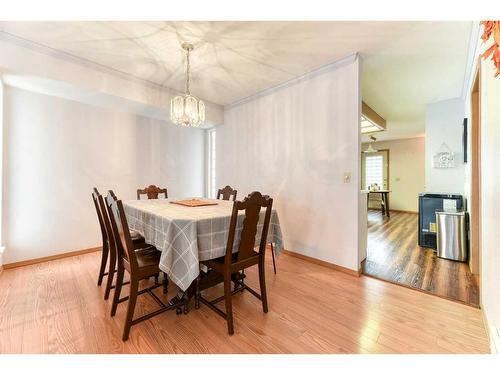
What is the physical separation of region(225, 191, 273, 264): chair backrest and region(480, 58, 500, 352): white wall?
1.34 metres

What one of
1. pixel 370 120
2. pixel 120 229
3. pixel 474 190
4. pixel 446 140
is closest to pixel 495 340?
pixel 474 190

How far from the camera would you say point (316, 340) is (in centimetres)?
142

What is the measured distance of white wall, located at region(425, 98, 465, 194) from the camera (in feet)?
11.5

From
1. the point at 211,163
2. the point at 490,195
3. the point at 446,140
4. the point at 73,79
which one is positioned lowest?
the point at 490,195

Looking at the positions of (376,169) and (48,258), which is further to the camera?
(376,169)

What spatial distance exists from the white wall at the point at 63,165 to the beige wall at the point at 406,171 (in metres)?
7.15

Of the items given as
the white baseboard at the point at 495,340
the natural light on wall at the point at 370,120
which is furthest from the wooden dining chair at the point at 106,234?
the natural light on wall at the point at 370,120

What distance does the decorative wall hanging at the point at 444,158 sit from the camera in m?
3.53

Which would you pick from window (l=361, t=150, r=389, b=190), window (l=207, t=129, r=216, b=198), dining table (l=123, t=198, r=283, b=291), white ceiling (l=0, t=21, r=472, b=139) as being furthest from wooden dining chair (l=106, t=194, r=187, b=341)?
window (l=361, t=150, r=389, b=190)

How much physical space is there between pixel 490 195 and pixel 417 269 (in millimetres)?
1456

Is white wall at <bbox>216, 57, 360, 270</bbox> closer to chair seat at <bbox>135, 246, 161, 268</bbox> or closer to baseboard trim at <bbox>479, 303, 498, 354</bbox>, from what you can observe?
baseboard trim at <bbox>479, 303, 498, 354</bbox>

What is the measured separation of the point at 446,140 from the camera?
11.8 ft

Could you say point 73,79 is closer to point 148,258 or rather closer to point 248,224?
point 148,258

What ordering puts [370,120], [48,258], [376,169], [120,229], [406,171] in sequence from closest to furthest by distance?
[120,229], [48,258], [370,120], [406,171], [376,169]
